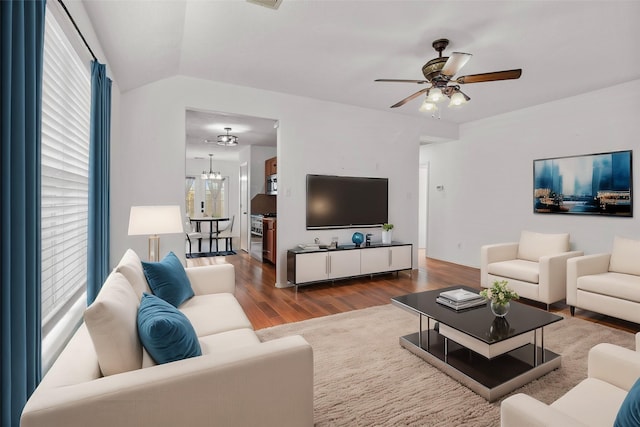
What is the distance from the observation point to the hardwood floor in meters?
3.46

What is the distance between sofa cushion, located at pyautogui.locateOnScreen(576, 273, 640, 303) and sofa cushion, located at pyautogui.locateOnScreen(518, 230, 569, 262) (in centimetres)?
65

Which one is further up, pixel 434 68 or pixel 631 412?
pixel 434 68

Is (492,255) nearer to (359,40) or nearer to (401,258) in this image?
(401,258)

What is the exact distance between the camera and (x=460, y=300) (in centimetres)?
248

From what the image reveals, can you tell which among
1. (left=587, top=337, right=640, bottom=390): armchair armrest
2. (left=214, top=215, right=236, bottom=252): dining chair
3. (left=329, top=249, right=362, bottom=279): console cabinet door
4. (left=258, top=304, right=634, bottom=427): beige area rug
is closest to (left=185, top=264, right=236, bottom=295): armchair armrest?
(left=258, top=304, right=634, bottom=427): beige area rug

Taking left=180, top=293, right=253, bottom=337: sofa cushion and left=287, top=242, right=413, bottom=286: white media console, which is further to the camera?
left=287, top=242, right=413, bottom=286: white media console

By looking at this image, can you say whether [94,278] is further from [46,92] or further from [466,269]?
[466,269]

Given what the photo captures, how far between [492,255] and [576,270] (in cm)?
98

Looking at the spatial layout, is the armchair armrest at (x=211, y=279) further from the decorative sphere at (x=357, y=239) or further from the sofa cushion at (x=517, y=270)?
the sofa cushion at (x=517, y=270)

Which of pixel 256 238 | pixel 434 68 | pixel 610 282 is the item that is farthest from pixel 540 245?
pixel 256 238

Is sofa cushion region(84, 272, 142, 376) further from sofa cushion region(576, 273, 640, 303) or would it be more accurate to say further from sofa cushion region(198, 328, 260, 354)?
sofa cushion region(576, 273, 640, 303)

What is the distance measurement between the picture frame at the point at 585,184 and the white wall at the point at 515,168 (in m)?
0.08

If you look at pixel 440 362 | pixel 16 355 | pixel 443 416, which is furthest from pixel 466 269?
pixel 16 355

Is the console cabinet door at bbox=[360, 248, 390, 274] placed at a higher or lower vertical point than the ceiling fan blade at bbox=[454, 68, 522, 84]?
lower
